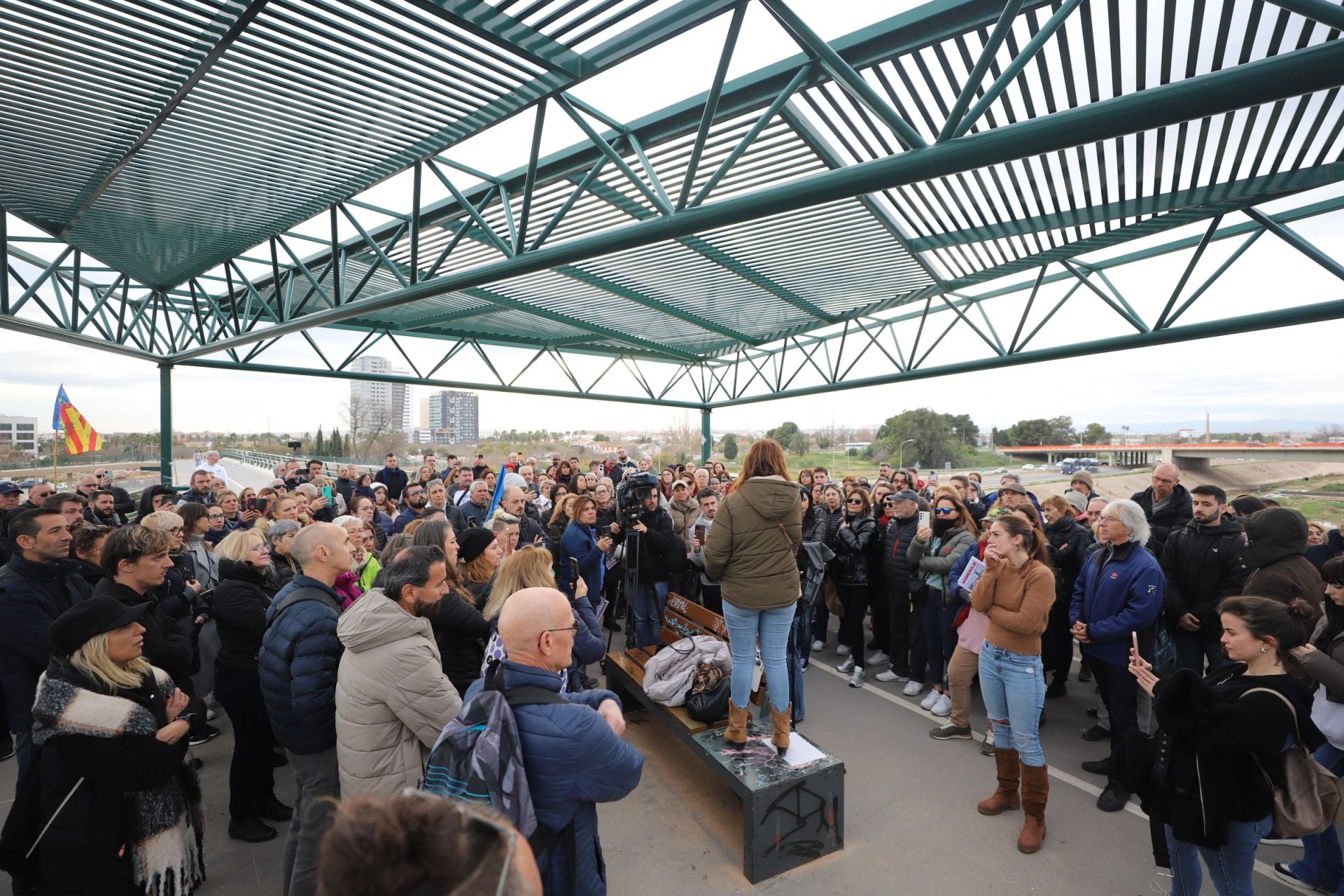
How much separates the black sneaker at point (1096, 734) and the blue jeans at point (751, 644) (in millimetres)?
2839

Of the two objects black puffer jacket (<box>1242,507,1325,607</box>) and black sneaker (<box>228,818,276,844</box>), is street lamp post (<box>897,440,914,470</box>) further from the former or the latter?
black sneaker (<box>228,818,276,844</box>)

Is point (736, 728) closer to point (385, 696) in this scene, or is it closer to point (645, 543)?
point (385, 696)

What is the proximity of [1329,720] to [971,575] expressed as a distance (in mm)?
1814

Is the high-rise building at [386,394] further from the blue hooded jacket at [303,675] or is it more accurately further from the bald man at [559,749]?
the bald man at [559,749]

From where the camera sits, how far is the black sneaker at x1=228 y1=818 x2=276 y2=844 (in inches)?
135

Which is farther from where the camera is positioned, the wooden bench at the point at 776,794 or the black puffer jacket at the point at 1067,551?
the black puffer jacket at the point at 1067,551

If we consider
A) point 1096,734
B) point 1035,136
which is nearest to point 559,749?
point 1035,136

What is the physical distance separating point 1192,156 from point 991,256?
111 inches

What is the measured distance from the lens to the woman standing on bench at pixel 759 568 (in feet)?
11.5

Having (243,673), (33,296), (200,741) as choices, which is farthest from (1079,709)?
(33,296)

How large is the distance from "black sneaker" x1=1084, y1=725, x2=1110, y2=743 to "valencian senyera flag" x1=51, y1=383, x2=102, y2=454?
14.6 meters

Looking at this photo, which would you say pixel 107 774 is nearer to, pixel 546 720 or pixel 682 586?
pixel 546 720

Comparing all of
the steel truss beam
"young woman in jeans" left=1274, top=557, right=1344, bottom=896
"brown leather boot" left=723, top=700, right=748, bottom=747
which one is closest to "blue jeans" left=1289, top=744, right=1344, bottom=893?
"young woman in jeans" left=1274, top=557, right=1344, bottom=896

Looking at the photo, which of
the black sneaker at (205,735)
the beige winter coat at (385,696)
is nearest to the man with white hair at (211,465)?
the black sneaker at (205,735)
